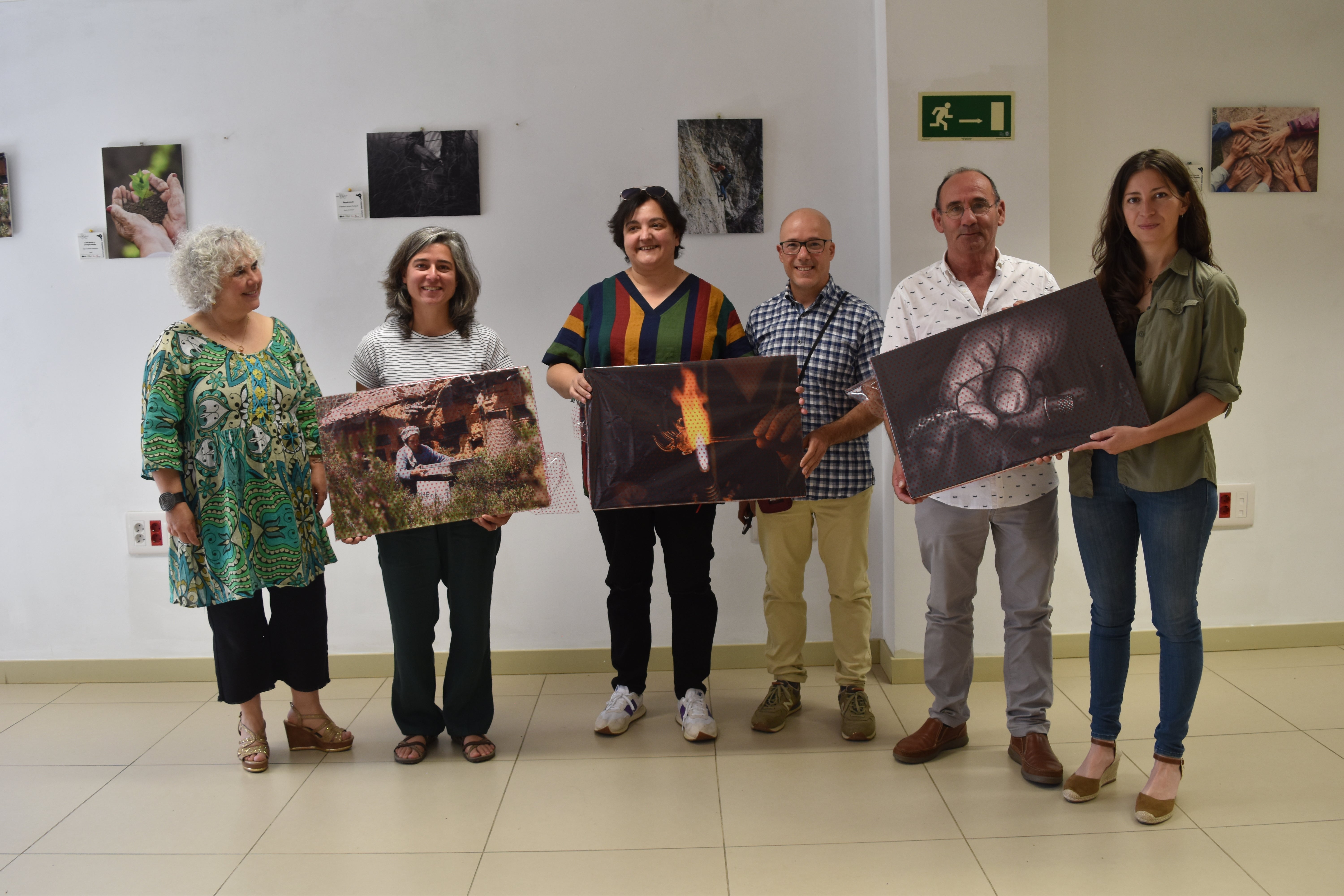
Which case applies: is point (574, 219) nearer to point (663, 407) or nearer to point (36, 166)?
point (663, 407)

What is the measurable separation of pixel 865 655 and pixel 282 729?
1907mm

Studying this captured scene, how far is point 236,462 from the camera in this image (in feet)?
8.49

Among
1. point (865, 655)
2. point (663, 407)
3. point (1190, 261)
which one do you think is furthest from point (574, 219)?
point (1190, 261)

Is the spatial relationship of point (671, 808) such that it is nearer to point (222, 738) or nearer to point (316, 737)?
point (316, 737)

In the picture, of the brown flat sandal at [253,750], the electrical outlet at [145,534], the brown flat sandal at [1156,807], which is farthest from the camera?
the electrical outlet at [145,534]

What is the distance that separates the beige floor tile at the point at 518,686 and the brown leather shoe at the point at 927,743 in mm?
1325

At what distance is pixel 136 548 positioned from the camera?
11.5 ft

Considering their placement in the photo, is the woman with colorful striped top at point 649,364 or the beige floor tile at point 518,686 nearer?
the woman with colorful striped top at point 649,364

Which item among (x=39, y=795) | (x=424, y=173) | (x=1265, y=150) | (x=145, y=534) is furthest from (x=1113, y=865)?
(x=145, y=534)

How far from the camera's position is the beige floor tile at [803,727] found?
2.79 metres

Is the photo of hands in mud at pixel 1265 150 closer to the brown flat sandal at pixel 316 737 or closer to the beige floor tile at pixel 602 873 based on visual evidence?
the beige floor tile at pixel 602 873

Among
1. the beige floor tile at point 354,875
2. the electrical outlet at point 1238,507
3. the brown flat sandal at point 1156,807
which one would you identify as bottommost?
the beige floor tile at point 354,875

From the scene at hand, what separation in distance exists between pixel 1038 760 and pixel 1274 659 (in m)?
1.57

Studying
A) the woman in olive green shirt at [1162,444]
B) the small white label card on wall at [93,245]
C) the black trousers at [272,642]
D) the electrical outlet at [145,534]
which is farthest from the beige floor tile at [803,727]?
the small white label card on wall at [93,245]
